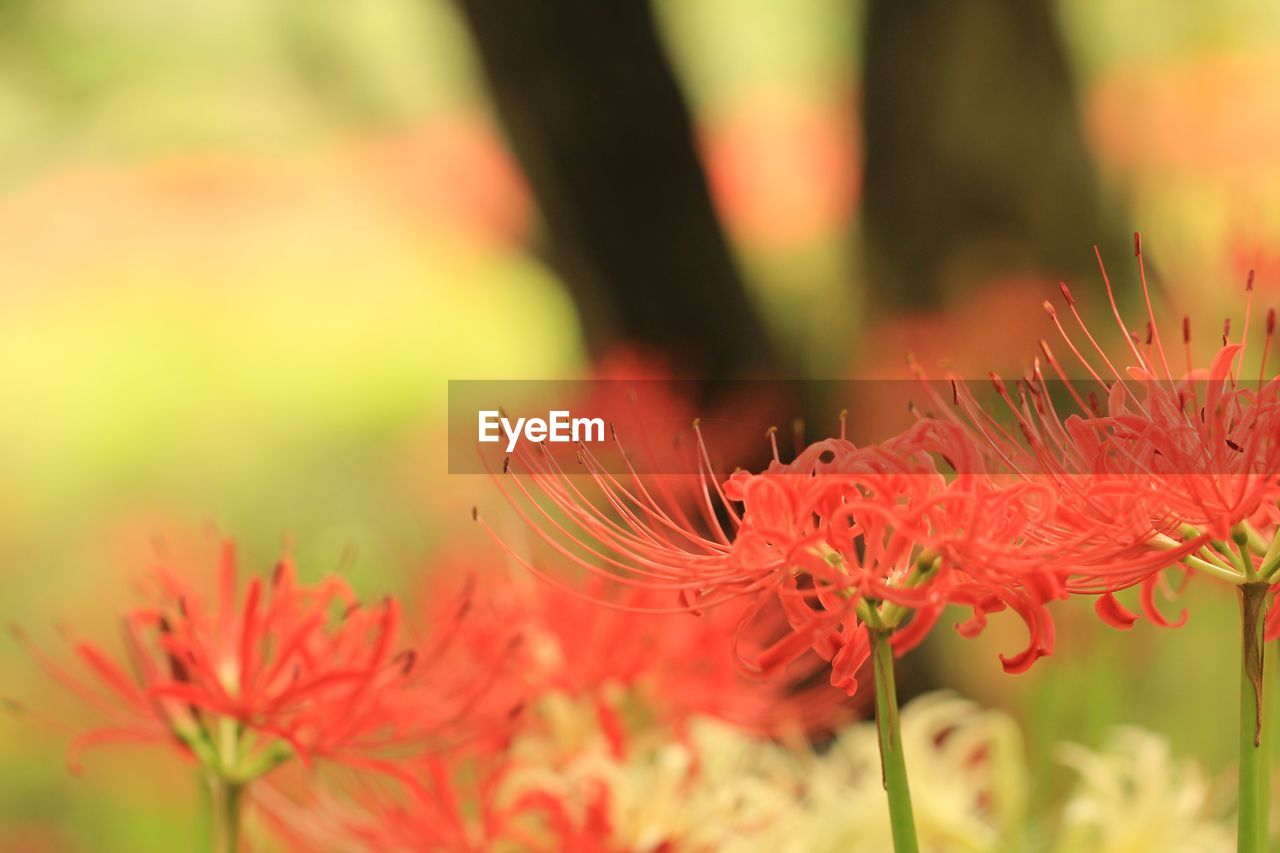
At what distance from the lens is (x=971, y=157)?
673 mm

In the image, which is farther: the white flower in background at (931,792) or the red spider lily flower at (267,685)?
the white flower in background at (931,792)

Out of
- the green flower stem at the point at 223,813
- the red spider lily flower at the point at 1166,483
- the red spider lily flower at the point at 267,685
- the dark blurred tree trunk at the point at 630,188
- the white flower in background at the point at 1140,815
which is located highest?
the dark blurred tree trunk at the point at 630,188

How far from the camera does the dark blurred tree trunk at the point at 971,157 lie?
665 millimetres

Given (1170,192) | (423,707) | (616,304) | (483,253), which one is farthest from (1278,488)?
(483,253)

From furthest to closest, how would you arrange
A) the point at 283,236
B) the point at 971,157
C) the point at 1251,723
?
the point at 283,236, the point at 971,157, the point at 1251,723

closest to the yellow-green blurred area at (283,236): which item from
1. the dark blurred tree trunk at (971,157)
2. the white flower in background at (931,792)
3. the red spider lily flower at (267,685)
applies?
the dark blurred tree trunk at (971,157)

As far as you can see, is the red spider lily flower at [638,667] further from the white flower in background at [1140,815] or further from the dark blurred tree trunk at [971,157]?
the dark blurred tree trunk at [971,157]

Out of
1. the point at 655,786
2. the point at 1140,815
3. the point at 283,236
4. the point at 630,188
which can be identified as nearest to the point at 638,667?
the point at 655,786

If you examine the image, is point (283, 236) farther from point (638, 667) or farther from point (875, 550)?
point (875, 550)

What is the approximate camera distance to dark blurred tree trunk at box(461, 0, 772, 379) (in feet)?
2.21

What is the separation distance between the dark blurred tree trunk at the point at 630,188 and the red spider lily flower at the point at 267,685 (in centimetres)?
36

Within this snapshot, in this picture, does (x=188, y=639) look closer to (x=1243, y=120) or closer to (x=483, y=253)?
(x=1243, y=120)

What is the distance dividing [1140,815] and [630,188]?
41cm

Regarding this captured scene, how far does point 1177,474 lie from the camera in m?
0.22
